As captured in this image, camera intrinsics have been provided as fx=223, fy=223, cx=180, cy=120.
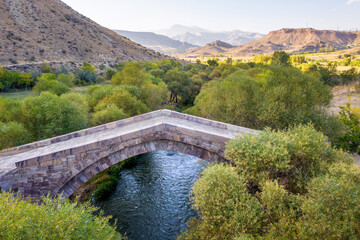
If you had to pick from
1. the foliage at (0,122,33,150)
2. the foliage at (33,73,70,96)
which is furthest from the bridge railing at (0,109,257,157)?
the foliage at (33,73,70,96)

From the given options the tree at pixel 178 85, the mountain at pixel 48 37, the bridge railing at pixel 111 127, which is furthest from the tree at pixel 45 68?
the bridge railing at pixel 111 127

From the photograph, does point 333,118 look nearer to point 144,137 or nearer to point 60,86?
point 144,137

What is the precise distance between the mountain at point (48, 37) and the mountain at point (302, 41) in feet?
318

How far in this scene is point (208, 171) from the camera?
9148mm

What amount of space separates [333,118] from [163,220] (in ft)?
48.0

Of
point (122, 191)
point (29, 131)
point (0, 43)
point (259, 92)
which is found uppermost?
point (0, 43)

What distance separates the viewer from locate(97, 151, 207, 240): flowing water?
12.9 meters

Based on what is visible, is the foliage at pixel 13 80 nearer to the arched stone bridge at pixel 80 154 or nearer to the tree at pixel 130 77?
the tree at pixel 130 77

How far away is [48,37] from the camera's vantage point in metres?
51.3

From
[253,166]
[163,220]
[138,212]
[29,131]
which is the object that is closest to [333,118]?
[253,166]

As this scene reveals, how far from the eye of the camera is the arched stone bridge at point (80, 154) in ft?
33.1

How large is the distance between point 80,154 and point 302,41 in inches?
7172

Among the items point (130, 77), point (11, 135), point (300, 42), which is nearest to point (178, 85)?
point (130, 77)

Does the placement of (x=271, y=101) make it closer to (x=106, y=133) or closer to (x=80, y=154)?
(x=106, y=133)
